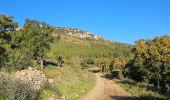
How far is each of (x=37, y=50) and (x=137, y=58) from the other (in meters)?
19.4

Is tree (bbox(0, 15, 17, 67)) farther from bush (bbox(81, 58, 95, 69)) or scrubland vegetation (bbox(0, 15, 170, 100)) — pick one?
bush (bbox(81, 58, 95, 69))

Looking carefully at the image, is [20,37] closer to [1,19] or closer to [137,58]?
[1,19]

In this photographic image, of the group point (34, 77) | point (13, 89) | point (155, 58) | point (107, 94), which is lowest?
point (107, 94)

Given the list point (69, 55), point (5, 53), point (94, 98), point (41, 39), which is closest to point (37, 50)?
point (41, 39)

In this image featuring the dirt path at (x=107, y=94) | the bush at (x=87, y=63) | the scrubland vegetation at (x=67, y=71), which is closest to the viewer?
the dirt path at (x=107, y=94)

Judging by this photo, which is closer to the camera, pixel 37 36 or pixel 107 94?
pixel 107 94

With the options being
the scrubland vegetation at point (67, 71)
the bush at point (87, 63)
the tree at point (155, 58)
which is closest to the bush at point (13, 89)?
the scrubland vegetation at point (67, 71)

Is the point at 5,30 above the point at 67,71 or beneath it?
above

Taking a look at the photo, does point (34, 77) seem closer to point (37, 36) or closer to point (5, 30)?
point (5, 30)

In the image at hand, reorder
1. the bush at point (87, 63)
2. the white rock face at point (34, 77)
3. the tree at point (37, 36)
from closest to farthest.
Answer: the white rock face at point (34, 77)
the tree at point (37, 36)
the bush at point (87, 63)

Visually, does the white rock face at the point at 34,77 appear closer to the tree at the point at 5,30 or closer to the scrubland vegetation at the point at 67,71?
the scrubland vegetation at the point at 67,71

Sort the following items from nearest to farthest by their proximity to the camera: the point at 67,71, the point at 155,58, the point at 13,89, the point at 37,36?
the point at 13,89
the point at 155,58
the point at 67,71
the point at 37,36

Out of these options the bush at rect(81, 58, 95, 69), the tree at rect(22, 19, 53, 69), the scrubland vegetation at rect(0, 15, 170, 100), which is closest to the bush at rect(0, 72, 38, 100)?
the scrubland vegetation at rect(0, 15, 170, 100)

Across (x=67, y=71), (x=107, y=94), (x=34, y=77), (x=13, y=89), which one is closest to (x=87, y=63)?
(x=67, y=71)
